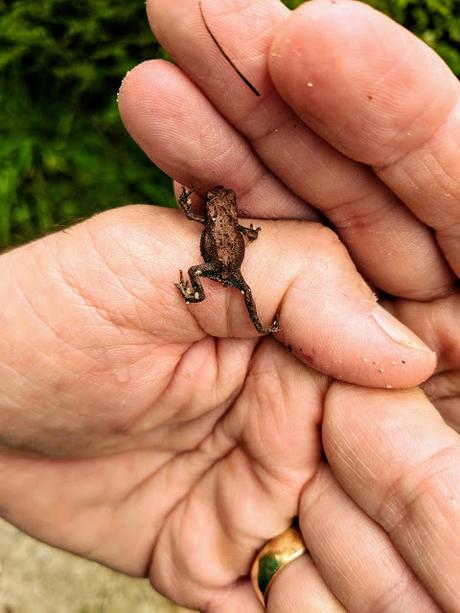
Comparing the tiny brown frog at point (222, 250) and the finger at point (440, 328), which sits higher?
the tiny brown frog at point (222, 250)

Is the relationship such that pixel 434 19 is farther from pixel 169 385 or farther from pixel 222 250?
pixel 169 385

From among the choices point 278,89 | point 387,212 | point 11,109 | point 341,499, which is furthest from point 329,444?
point 11,109

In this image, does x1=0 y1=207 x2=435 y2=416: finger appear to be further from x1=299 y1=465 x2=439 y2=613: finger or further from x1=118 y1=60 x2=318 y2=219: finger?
x1=299 y1=465 x2=439 y2=613: finger

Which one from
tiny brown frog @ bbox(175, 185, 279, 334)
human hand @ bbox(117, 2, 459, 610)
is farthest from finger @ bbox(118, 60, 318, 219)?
tiny brown frog @ bbox(175, 185, 279, 334)

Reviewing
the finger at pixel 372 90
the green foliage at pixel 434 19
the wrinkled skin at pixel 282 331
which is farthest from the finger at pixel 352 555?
the green foliage at pixel 434 19

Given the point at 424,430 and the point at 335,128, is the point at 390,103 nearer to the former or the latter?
the point at 335,128

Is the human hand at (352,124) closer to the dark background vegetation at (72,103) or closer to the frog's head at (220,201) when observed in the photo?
the frog's head at (220,201)
